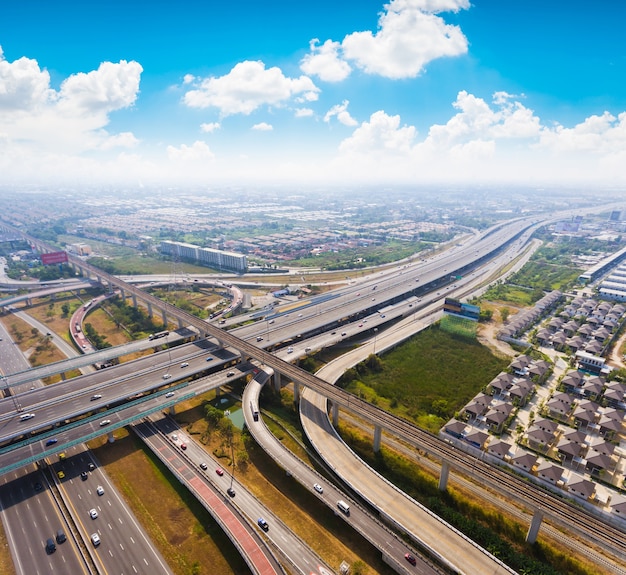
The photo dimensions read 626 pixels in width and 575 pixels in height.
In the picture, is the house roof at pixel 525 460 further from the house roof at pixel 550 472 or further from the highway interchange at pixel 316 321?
the highway interchange at pixel 316 321

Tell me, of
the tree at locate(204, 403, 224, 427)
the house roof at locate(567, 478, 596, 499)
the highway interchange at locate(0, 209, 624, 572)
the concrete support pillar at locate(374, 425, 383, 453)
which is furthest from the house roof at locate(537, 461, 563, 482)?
the tree at locate(204, 403, 224, 427)

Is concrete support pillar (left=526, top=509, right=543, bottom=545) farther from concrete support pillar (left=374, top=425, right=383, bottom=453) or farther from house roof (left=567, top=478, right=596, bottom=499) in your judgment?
concrete support pillar (left=374, top=425, right=383, bottom=453)

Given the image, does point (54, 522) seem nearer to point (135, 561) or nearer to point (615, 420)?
point (135, 561)

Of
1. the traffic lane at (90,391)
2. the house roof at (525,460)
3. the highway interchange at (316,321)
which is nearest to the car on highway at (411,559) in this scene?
the highway interchange at (316,321)

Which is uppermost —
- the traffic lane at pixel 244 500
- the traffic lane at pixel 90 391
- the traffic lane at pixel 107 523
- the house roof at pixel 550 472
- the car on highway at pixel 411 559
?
the traffic lane at pixel 90 391

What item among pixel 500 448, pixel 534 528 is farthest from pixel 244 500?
pixel 500 448
